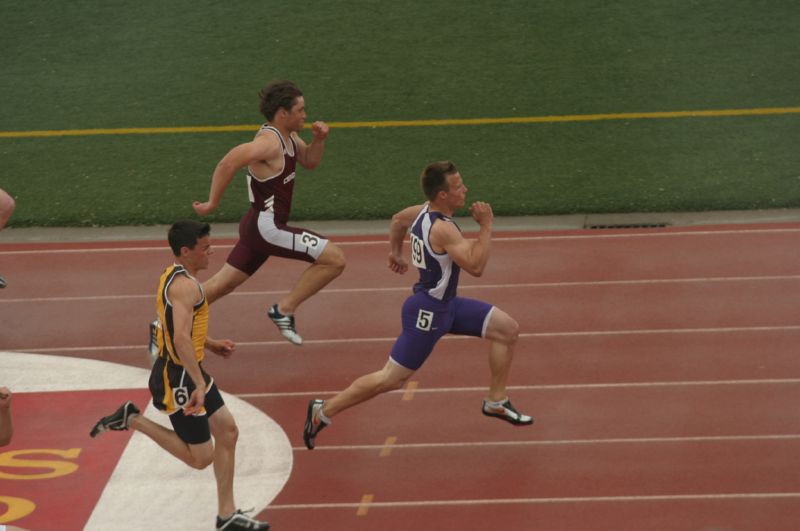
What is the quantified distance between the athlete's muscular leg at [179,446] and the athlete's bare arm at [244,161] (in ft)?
6.61

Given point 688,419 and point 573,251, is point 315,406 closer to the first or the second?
point 688,419

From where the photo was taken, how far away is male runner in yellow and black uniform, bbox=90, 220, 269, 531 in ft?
24.3

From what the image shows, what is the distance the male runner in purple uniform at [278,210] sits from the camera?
990 cm

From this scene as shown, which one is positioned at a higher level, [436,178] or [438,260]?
[436,178]

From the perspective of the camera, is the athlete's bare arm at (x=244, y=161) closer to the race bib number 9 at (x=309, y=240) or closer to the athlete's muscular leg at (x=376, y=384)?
the race bib number 9 at (x=309, y=240)

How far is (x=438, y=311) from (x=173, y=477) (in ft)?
6.53

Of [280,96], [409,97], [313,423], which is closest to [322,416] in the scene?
[313,423]

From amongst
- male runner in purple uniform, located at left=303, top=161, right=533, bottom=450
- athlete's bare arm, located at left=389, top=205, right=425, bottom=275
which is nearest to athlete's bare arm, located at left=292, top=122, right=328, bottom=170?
athlete's bare arm, located at left=389, top=205, right=425, bottom=275

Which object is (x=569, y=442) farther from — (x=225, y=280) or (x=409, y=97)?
(x=409, y=97)

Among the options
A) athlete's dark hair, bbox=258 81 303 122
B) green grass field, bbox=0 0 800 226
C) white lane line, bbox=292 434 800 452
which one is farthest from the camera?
green grass field, bbox=0 0 800 226

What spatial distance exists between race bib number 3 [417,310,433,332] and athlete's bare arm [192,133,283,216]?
1850mm

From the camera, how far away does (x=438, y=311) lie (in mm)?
8500

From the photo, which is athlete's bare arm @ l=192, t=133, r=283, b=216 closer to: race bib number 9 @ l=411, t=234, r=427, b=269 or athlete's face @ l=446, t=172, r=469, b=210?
race bib number 9 @ l=411, t=234, r=427, b=269

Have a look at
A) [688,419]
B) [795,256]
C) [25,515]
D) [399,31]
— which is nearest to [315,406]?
[25,515]
